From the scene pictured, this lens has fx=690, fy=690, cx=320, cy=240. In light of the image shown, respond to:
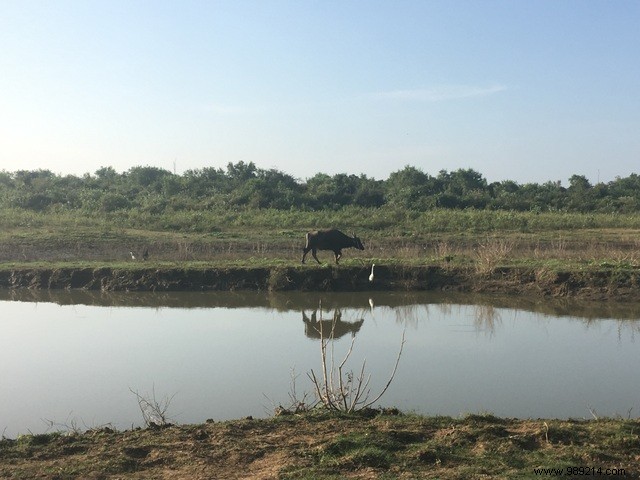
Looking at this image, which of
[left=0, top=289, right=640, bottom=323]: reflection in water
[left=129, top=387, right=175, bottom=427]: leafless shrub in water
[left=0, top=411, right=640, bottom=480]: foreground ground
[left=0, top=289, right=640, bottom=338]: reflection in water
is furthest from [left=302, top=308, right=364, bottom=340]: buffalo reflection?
[left=0, top=411, right=640, bottom=480]: foreground ground

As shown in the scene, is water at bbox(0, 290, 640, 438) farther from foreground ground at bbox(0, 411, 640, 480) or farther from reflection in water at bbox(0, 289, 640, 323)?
foreground ground at bbox(0, 411, 640, 480)

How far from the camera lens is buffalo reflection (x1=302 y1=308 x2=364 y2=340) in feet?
36.8

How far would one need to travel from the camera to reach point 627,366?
873 centimetres

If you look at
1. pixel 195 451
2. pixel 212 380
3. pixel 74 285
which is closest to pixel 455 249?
pixel 74 285

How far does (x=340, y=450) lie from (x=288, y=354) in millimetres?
4635

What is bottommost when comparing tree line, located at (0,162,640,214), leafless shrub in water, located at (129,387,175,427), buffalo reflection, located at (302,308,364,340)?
leafless shrub in water, located at (129,387,175,427)

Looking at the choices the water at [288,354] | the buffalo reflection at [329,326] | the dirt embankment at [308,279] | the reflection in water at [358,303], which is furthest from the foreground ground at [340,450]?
the dirt embankment at [308,279]

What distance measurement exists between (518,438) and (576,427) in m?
0.63

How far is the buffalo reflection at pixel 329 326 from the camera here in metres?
11.2

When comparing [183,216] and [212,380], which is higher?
[183,216]

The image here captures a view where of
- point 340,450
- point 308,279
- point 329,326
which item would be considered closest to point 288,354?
point 329,326

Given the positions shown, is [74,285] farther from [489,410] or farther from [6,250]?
[489,410]

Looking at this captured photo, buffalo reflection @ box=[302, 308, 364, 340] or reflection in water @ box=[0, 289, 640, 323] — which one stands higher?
reflection in water @ box=[0, 289, 640, 323]

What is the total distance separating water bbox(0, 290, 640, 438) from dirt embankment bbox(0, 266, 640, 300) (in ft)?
1.76
